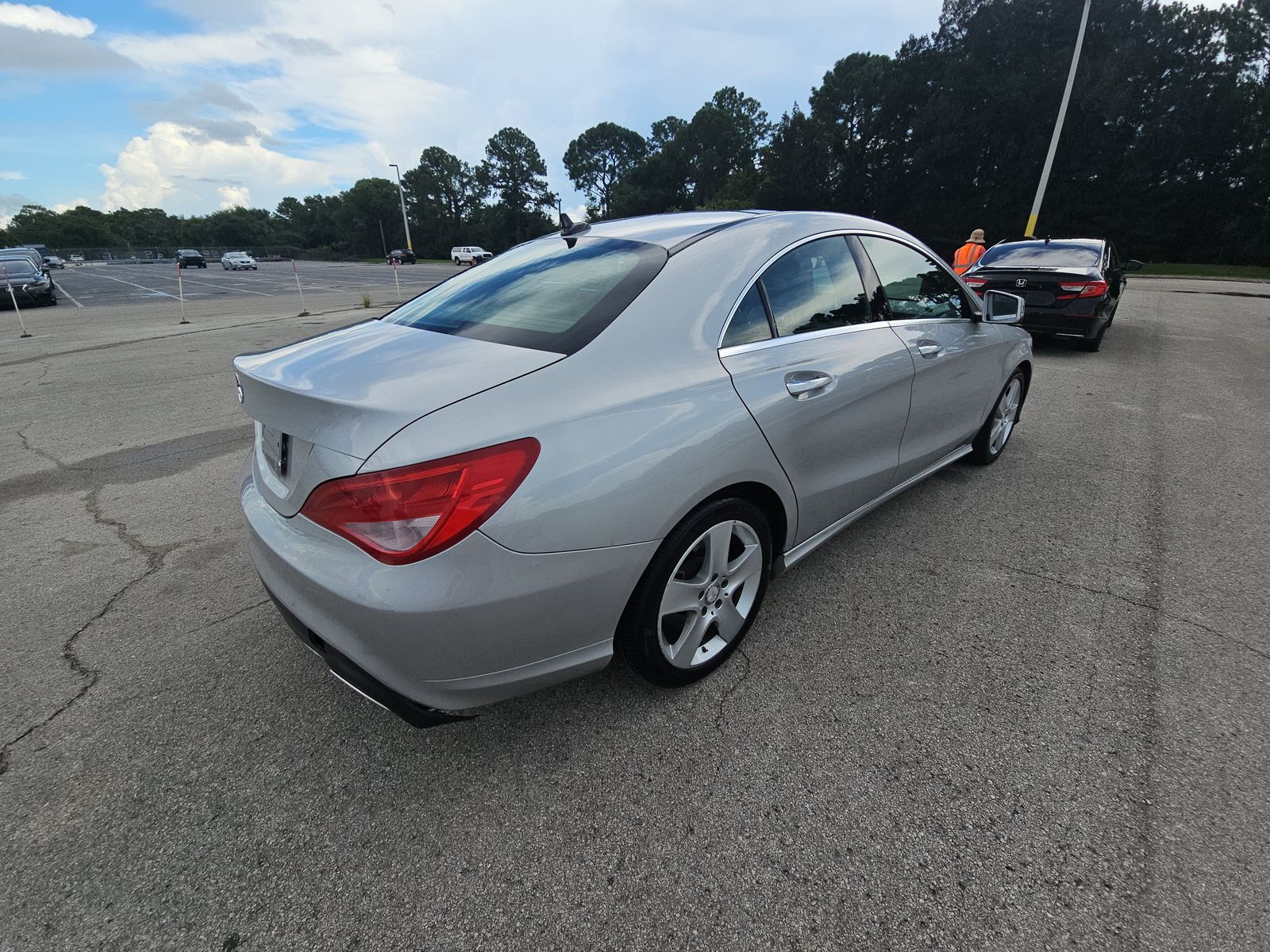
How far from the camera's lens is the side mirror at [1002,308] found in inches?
147

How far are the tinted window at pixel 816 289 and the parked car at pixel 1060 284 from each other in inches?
233

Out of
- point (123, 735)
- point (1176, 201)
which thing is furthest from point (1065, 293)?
point (1176, 201)

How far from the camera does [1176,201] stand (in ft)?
113

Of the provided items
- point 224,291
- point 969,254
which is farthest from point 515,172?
point 969,254

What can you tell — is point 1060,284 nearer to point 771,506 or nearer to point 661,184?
point 771,506

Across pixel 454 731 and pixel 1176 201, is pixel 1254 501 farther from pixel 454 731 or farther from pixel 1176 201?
pixel 1176 201

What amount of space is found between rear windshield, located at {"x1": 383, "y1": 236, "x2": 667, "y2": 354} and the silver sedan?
0.05 ft

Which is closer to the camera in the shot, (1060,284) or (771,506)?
(771,506)

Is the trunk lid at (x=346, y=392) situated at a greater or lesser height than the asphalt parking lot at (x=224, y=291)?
lesser

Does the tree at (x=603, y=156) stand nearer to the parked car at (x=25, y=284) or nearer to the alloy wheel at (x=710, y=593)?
the parked car at (x=25, y=284)

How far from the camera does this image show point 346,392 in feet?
5.47

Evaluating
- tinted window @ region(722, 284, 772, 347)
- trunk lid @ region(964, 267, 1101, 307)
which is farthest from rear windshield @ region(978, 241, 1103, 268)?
tinted window @ region(722, 284, 772, 347)

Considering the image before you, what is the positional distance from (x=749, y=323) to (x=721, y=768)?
1525 millimetres

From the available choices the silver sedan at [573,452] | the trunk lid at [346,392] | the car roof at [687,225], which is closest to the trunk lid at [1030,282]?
Result: the car roof at [687,225]
